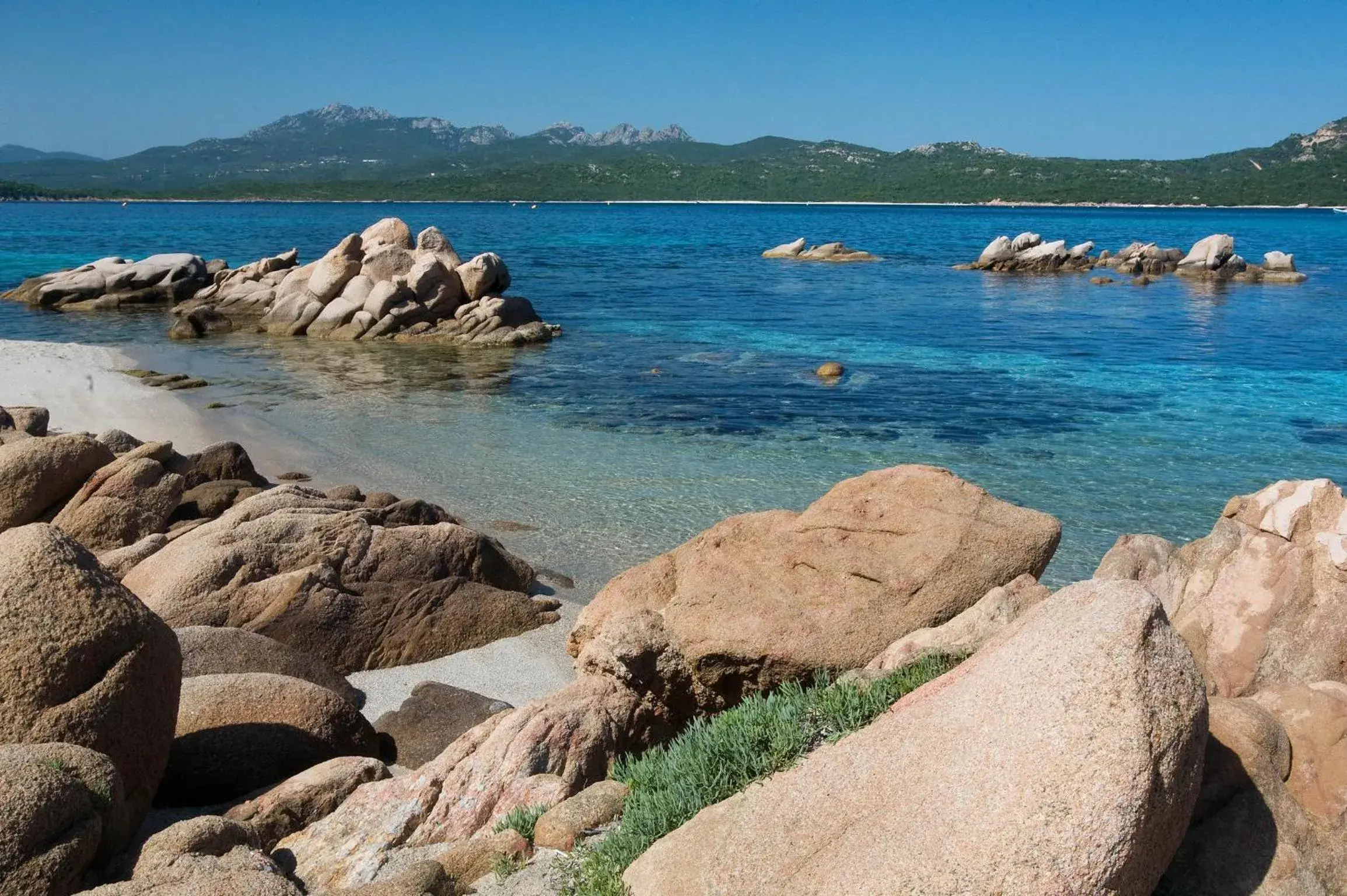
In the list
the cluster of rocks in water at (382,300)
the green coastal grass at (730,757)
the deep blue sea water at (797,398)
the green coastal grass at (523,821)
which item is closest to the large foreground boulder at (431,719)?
the green coastal grass at (523,821)

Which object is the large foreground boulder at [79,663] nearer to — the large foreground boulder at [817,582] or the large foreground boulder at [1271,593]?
the large foreground boulder at [817,582]

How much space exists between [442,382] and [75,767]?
25211mm

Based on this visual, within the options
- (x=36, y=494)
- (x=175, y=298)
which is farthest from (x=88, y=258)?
(x=36, y=494)

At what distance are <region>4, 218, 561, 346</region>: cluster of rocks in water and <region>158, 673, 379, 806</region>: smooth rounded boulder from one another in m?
29.6

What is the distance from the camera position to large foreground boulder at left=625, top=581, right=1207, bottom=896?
15.0 feet

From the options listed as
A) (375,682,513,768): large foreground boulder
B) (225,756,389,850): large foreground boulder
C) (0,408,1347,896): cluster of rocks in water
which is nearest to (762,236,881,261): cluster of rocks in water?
(0,408,1347,896): cluster of rocks in water

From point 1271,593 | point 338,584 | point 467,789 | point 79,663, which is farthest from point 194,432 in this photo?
point 1271,593

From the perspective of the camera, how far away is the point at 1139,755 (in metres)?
4.65

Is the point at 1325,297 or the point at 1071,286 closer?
the point at 1325,297

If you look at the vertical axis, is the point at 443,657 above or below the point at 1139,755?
below

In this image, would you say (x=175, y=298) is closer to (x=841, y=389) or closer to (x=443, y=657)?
(x=841, y=389)

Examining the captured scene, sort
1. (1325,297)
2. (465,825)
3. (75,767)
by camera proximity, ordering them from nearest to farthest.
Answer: (75,767) < (465,825) < (1325,297)

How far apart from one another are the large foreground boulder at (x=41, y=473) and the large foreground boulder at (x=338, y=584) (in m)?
2.72

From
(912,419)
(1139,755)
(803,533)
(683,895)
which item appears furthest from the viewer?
(912,419)
